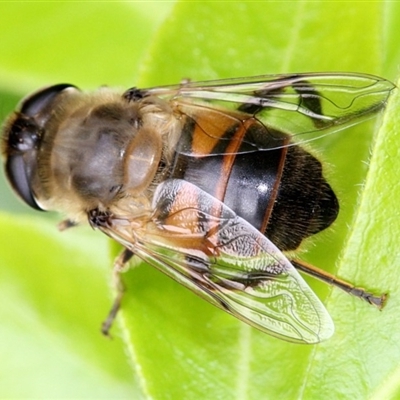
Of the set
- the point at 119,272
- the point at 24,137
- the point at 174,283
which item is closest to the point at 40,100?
the point at 24,137

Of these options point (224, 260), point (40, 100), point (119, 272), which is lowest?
point (119, 272)

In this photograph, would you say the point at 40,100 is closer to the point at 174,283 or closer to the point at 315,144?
the point at 174,283

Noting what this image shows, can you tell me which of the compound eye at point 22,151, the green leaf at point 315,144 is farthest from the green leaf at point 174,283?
the compound eye at point 22,151

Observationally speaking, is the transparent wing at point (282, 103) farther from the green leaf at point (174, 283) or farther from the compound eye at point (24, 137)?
the compound eye at point (24, 137)

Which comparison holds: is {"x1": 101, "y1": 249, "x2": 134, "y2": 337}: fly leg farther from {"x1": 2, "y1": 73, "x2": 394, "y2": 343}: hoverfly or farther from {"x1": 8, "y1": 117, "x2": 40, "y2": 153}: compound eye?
{"x1": 8, "y1": 117, "x2": 40, "y2": 153}: compound eye

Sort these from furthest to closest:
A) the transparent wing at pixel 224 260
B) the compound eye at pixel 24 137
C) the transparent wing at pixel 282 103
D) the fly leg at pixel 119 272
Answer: the compound eye at pixel 24 137 < the fly leg at pixel 119 272 < the transparent wing at pixel 282 103 < the transparent wing at pixel 224 260

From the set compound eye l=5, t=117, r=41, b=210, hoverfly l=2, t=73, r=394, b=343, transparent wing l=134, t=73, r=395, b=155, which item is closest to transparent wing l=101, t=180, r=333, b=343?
hoverfly l=2, t=73, r=394, b=343
